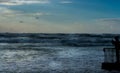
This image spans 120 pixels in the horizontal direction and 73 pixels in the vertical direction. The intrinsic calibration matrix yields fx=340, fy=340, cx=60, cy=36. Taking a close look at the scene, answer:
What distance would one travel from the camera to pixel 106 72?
79.2 feet

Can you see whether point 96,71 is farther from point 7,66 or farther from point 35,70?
point 7,66

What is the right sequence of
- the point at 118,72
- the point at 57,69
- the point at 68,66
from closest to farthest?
the point at 118,72, the point at 57,69, the point at 68,66

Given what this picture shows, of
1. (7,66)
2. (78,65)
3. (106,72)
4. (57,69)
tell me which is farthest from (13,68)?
(106,72)

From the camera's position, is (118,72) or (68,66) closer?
(118,72)

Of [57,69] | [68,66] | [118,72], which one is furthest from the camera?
[68,66]

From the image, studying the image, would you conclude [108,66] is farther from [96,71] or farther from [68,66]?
[68,66]

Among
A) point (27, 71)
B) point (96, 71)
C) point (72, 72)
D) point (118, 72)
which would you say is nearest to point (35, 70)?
point (27, 71)

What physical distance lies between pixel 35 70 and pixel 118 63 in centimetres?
616

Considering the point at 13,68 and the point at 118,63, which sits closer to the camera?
the point at 118,63

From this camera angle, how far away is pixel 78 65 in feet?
92.8

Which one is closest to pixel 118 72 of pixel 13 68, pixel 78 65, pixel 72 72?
pixel 72 72

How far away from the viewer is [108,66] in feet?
80.0

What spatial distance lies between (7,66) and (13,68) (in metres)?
1.27

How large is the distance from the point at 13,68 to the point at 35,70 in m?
2.06
